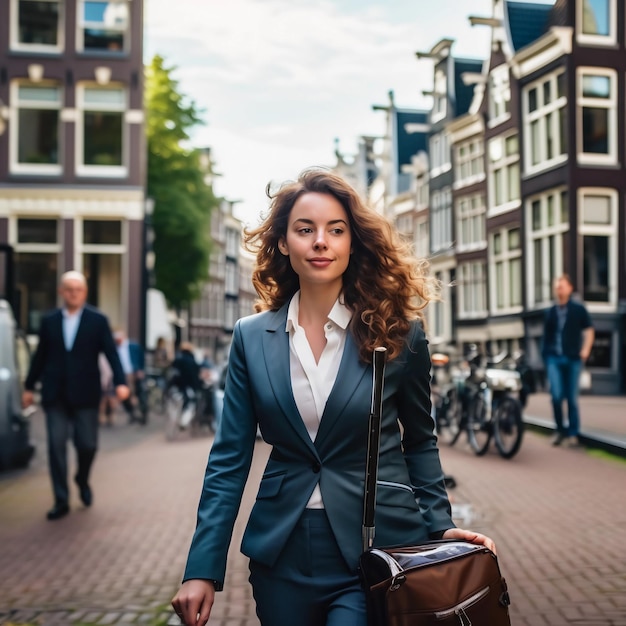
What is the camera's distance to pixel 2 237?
23.7 m

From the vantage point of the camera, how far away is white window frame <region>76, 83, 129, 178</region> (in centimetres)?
2417

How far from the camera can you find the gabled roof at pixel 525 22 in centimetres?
690

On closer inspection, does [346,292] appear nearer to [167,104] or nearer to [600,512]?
[600,512]

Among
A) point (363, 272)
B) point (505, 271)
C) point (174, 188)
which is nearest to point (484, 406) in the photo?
point (505, 271)

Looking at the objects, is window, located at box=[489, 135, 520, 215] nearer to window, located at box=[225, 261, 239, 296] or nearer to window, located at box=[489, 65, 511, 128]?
window, located at box=[489, 65, 511, 128]

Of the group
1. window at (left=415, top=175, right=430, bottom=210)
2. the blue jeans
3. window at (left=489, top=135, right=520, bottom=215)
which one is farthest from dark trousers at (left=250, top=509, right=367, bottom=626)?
the blue jeans

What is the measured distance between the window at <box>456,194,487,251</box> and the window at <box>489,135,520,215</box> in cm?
18

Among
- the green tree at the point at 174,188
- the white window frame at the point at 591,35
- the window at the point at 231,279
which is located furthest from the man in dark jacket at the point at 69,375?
the window at the point at 231,279

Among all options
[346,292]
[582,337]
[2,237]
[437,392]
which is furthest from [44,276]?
[346,292]

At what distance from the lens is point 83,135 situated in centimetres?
2428

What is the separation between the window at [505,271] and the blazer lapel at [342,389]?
5.10 metres

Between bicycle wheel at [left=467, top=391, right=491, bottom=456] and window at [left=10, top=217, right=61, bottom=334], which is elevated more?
window at [left=10, top=217, right=61, bottom=334]

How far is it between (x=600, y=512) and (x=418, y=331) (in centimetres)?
436

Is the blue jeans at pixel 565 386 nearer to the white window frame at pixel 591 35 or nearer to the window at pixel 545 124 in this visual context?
the window at pixel 545 124
